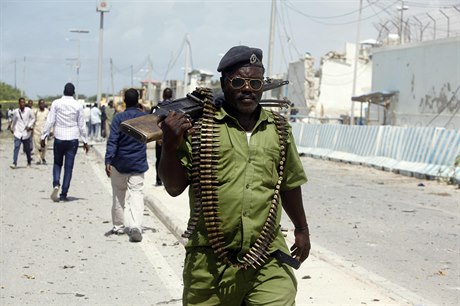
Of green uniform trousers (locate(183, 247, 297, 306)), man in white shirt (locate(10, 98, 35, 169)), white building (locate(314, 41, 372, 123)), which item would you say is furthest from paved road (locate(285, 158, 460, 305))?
white building (locate(314, 41, 372, 123))

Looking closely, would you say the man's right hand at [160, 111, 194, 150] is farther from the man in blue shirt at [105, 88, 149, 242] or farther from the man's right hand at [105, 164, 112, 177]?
the man's right hand at [105, 164, 112, 177]

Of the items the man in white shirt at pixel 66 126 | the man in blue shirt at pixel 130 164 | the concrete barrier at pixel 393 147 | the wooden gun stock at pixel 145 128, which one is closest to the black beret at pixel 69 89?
the man in white shirt at pixel 66 126

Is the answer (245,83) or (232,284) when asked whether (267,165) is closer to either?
(245,83)

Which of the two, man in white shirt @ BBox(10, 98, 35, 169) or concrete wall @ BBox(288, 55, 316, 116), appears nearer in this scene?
man in white shirt @ BBox(10, 98, 35, 169)

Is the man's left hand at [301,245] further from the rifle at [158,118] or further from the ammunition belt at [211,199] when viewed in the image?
the rifle at [158,118]

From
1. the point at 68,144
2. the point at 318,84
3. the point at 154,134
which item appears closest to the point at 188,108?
the point at 154,134

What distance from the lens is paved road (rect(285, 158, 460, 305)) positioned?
7.97 m

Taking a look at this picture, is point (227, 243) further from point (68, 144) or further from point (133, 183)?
point (68, 144)

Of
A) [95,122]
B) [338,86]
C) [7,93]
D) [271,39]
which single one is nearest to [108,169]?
[271,39]

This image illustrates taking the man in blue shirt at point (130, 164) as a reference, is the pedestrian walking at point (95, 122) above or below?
below

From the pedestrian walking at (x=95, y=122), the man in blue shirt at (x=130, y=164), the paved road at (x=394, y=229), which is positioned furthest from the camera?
the pedestrian walking at (x=95, y=122)

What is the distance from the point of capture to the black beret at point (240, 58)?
12.5 feet

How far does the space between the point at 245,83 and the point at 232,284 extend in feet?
3.16

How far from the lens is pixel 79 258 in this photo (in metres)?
8.62
